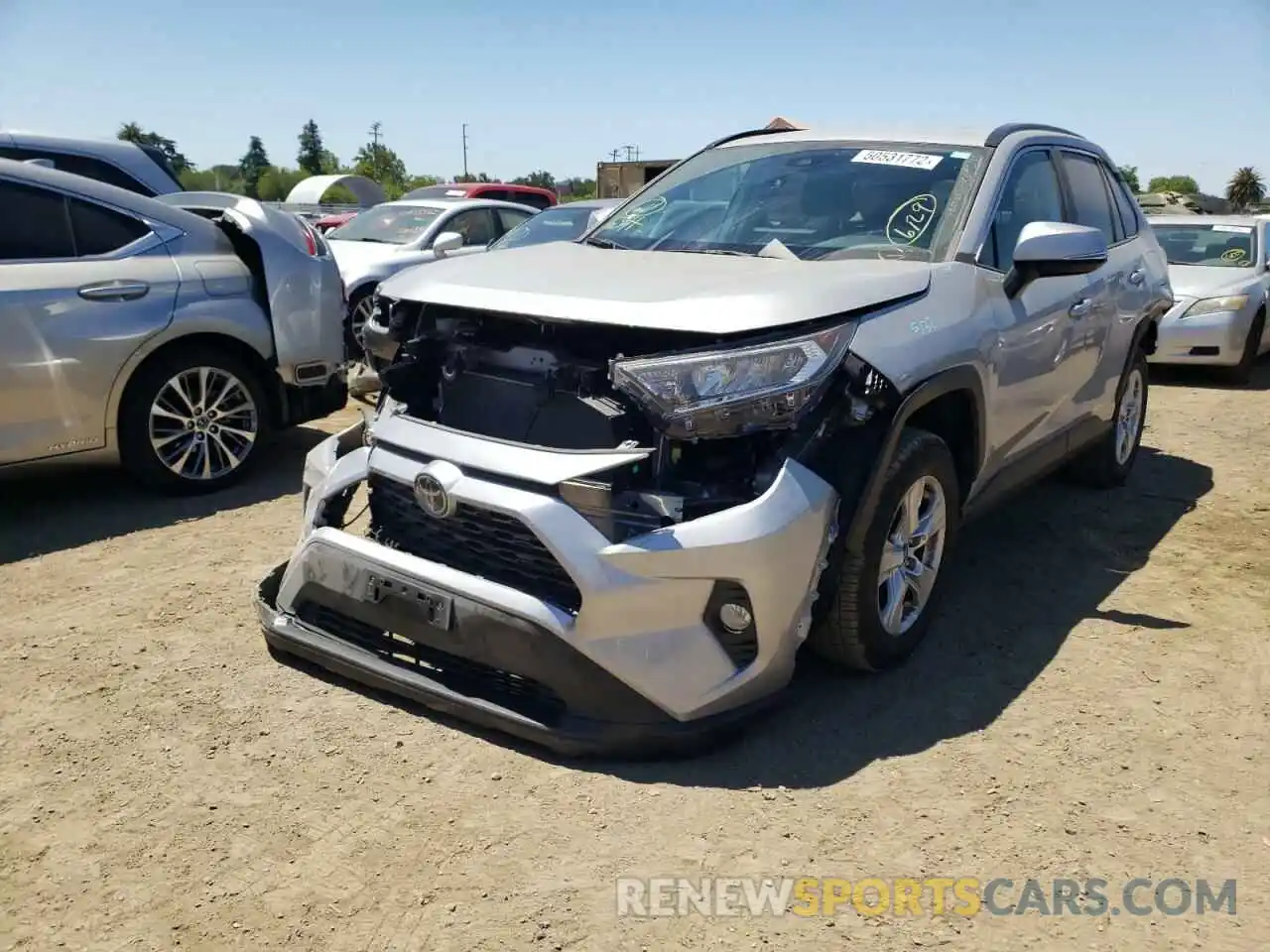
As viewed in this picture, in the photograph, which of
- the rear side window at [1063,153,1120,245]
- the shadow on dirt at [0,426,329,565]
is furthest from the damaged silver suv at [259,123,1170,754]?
the shadow on dirt at [0,426,329,565]

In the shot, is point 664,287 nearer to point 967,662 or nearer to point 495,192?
point 967,662

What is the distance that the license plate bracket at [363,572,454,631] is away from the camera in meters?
2.89

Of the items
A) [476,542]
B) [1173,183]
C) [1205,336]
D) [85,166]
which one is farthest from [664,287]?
[1173,183]

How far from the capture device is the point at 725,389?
2.80 metres

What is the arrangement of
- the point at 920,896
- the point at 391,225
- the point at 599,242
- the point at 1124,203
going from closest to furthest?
the point at 920,896 < the point at 599,242 < the point at 1124,203 < the point at 391,225

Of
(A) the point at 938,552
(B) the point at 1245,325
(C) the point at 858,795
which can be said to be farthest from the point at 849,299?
(B) the point at 1245,325

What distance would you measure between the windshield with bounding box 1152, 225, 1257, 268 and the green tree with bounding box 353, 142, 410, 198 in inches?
2806

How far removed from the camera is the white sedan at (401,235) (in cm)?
992

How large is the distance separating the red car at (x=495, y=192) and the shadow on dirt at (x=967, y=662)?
36.0 feet

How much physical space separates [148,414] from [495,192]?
38.6 feet

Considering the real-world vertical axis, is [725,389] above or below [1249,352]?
above

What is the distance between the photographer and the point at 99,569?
4.48m

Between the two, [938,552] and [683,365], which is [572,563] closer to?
[683,365]

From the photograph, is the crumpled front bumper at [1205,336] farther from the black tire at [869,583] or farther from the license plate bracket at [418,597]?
the license plate bracket at [418,597]
